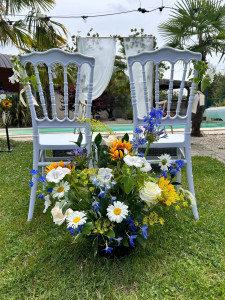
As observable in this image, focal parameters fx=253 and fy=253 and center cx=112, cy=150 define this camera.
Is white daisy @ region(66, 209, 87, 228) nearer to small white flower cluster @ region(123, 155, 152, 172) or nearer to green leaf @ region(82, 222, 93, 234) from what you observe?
green leaf @ region(82, 222, 93, 234)

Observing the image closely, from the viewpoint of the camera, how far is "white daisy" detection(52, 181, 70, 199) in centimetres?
102

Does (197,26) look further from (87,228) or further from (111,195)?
(87,228)

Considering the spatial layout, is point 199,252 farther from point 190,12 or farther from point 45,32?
point 45,32

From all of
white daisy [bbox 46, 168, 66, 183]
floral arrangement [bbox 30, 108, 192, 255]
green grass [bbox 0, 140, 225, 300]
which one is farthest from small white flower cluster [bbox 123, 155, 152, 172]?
green grass [bbox 0, 140, 225, 300]

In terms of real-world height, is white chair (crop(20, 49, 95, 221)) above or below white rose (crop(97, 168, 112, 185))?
above

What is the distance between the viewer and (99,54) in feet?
17.2

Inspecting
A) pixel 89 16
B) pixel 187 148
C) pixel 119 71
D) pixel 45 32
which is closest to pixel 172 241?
pixel 187 148

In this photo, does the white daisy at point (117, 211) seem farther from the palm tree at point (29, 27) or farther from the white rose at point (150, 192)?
the palm tree at point (29, 27)

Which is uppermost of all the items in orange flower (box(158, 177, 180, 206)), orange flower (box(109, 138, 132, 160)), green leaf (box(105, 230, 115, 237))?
orange flower (box(109, 138, 132, 160))

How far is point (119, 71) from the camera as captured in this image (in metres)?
12.6

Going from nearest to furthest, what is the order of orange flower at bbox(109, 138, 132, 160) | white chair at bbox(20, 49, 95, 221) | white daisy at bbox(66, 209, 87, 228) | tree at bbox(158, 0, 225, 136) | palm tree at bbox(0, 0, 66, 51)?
1. white daisy at bbox(66, 209, 87, 228)
2. orange flower at bbox(109, 138, 132, 160)
3. white chair at bbox(20, 49, 95, 221)
4. tree at bbox(158, 0, 225, 136)
5. palm tree at bbox(0, 0, 66, 51)

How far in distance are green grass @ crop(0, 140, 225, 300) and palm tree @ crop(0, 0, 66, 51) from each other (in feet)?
13.8

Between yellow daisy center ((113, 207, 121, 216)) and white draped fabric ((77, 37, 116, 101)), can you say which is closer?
yellow daisy center ((113, 207, 121, 216))

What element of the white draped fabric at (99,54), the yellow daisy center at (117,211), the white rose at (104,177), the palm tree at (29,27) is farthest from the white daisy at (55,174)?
the palm tree at (29,27)
